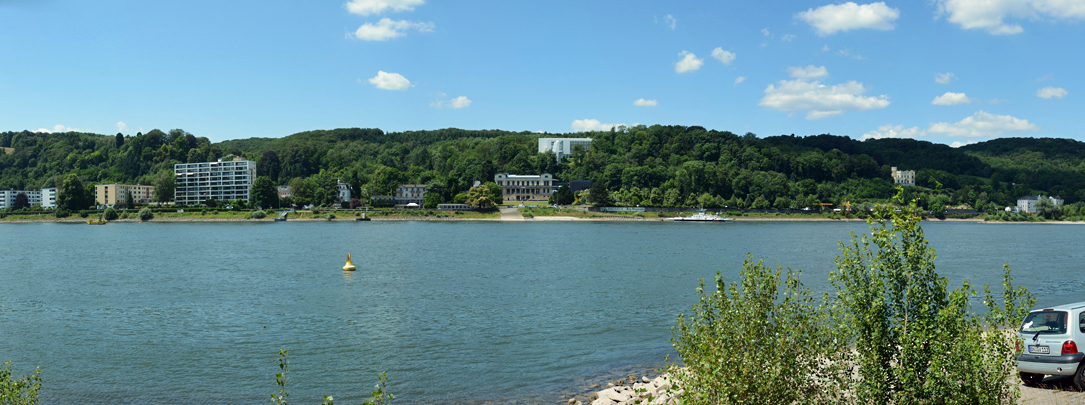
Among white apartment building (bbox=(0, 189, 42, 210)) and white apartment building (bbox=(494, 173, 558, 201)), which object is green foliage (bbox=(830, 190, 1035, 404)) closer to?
white apartment building (bbox=(494, 173, 558, 201))

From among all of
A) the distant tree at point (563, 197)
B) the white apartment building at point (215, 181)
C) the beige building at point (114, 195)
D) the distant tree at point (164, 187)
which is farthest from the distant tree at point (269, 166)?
the distant tree at point (563, 197)

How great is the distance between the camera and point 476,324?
2525 cm

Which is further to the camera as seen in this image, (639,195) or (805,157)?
(805,157)

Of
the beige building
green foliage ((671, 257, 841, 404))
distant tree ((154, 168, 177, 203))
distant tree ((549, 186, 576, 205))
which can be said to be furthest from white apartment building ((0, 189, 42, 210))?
green foliage ((671, 257, 841, 404))

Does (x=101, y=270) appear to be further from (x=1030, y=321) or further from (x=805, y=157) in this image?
(x=805, y=157)

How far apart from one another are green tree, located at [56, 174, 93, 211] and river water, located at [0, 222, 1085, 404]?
344 feet

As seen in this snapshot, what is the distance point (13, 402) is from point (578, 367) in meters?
12.7

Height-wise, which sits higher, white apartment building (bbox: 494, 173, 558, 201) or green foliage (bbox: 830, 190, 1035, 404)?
white apartment building (bbox: 494, 173, 558, 201)

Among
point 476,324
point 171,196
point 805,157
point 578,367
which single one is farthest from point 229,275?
point 805,157

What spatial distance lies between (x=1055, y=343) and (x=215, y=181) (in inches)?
7319

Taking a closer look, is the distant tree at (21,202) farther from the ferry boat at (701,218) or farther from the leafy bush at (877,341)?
the leafy bush at (877,341)

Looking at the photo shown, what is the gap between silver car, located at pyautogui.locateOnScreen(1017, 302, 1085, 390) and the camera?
11.0 m

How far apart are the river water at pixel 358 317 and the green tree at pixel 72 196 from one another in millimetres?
104855

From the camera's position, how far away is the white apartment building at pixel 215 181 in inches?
6722
